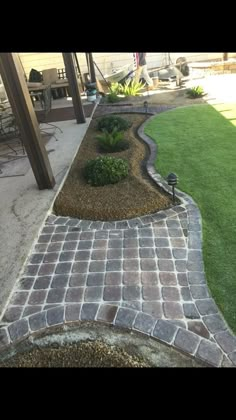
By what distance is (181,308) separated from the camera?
3059mm

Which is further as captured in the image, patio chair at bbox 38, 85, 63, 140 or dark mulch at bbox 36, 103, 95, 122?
dark mulch at bbox 36, 103, 95, 122

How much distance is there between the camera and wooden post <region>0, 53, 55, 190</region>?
409 centimetres

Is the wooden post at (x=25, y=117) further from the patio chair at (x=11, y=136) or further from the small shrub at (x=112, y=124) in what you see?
the small shrub at (x=112, y=124)

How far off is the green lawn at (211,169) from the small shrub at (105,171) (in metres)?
0.82

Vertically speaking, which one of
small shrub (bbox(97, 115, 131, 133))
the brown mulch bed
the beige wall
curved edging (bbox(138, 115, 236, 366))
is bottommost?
curved edging (bbox(138, 115, 236, 366))

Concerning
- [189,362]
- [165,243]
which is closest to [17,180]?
[165,243]

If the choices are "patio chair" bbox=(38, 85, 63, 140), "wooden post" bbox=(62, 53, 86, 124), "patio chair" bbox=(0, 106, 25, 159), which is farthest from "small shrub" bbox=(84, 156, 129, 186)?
"wooden post" bbox=(62, 53, 86, 124)

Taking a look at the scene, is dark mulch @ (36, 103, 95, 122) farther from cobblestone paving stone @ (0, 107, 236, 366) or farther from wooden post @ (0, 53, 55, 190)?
cobblestone paving stone @ (0, 107, 236, 366)

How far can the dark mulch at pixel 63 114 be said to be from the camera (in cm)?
942

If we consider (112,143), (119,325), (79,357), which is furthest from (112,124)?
(79,357)

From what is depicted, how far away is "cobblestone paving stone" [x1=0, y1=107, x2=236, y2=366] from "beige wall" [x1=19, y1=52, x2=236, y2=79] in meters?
13.6

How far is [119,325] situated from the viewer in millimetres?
2934

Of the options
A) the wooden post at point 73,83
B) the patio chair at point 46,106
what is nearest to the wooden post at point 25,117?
the patio chair at point 46,106
